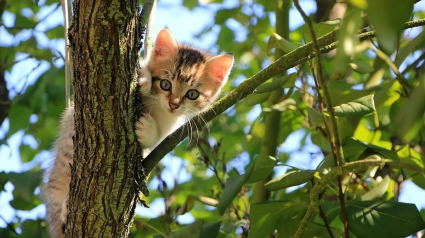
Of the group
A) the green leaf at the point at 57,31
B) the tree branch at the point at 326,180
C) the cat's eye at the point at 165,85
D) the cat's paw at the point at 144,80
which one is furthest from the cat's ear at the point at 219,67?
Result: the green leaf at the point at 57,31

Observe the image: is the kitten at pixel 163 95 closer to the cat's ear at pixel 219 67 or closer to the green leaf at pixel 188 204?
the cat's ear at pixel 219 67

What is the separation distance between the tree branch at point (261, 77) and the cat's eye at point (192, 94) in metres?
1.07

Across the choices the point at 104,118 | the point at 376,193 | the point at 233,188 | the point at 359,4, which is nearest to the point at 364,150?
the point at 376,193

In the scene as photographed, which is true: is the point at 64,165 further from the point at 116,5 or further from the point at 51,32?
the point at 51,32

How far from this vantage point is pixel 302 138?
16.8 feet

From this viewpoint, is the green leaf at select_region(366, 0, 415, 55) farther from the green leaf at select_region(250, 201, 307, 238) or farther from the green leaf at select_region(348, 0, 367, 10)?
the green leaf at select_region(250, 201, 307, 238)

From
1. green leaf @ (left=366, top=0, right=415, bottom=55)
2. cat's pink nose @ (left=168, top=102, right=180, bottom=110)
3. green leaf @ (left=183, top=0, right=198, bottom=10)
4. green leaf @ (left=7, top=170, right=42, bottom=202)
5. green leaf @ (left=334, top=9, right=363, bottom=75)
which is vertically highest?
green leaf @ (left=366, top=0, right=415, bottom=55)

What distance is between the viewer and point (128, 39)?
1972 mm

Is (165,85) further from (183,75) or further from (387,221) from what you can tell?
(387,221)

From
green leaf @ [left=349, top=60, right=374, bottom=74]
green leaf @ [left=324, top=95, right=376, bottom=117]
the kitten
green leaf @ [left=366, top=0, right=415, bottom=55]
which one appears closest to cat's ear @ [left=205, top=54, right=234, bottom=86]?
the kitten

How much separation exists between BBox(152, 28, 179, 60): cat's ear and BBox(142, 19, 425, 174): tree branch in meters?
1.13

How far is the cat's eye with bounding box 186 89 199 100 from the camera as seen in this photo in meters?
3.40

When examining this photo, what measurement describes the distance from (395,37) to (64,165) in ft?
8.13

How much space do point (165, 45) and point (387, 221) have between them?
1752mm
